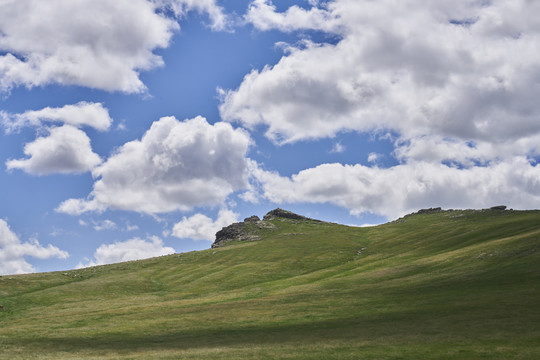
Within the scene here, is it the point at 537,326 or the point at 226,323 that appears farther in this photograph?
the point at 226,323

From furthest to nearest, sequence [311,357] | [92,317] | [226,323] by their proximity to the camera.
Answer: [92,317]
[226,323]
[311,357]

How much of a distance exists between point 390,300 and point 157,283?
8307 centimetres

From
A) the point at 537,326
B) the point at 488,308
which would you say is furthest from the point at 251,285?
the point at 537,326

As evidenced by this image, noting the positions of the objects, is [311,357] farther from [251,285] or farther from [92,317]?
[251,285]

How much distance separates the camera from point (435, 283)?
71.8 m

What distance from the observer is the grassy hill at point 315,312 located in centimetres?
3953

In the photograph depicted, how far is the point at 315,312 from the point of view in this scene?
6178 centimetres

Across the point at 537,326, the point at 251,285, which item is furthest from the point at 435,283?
the point at 251,285

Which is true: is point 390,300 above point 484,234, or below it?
below

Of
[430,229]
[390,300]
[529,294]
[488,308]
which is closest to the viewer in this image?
[488,308]

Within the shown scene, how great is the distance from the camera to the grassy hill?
39531 millimetres

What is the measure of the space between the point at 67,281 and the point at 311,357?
122m

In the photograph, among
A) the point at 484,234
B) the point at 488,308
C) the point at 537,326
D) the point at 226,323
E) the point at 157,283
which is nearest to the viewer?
the point at 537,326

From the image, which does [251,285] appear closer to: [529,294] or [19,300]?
[19,300]
